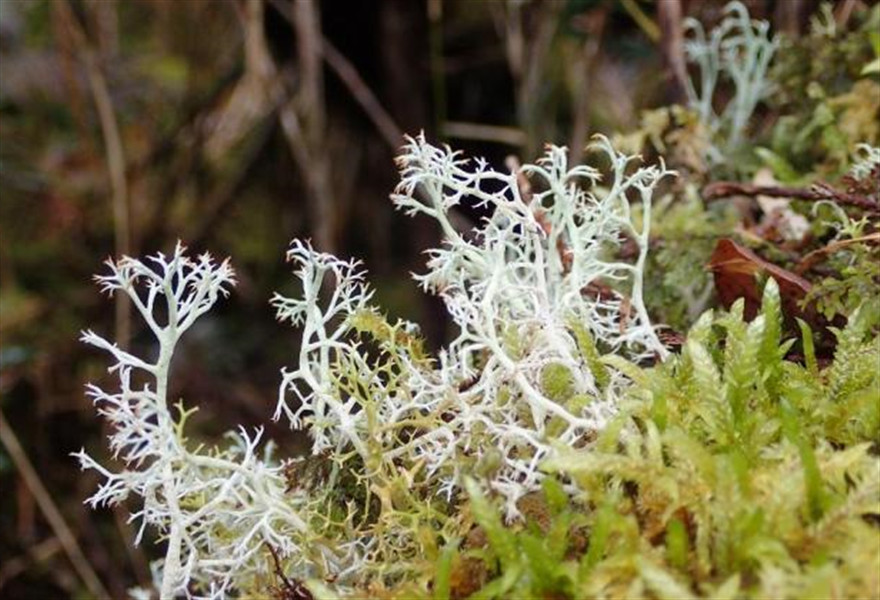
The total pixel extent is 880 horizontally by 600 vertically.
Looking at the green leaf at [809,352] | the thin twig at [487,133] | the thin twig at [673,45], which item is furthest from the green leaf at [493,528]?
the thin twig at [487,133]

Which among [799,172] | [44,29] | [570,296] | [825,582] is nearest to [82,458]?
[570,296]

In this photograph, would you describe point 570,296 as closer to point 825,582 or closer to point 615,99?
point 825,582

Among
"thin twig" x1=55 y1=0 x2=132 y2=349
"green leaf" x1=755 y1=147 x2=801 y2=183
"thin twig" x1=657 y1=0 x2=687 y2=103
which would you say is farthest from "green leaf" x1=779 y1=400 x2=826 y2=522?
"thin twig" x1=55 y1=0 x2=132 y2=349

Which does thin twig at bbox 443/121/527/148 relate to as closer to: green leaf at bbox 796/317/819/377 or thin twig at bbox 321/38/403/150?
thin twig at bbox 321/38/403/150

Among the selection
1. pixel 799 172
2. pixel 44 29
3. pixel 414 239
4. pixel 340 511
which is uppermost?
pixel 44 29

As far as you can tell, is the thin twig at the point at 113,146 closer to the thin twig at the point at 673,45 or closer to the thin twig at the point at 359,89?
the thin twig at the point at 359,89

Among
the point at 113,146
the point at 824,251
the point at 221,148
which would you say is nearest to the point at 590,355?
the point at 824,251
